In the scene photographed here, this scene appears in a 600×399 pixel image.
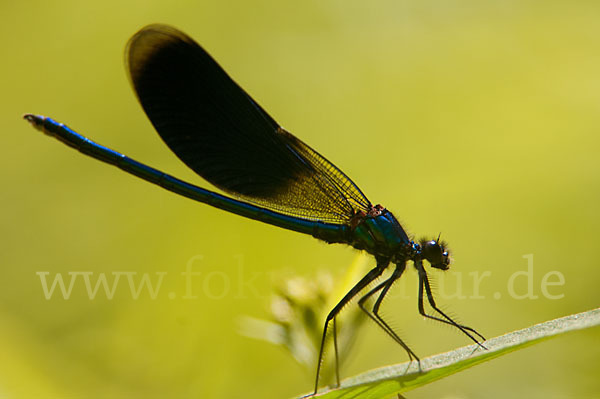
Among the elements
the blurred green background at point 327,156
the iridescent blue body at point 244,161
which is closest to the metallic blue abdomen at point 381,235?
the iridescent blue body at point 244,161

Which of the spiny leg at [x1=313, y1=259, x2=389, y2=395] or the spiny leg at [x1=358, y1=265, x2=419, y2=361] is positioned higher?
the spiny leg at [x1=313, y1=259, x2=389, y2=395]

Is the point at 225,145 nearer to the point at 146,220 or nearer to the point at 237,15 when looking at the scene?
the point at 146,220

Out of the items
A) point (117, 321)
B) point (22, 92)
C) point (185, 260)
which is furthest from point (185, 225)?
point (22, 92)

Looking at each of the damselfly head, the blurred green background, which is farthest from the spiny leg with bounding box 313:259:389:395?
the blurred green background

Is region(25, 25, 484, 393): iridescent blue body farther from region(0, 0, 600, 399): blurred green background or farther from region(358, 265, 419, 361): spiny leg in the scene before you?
region(0, 0, 600, 399): blurred green background

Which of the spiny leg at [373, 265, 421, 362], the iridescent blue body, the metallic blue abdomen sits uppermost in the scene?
the iridescent blue body

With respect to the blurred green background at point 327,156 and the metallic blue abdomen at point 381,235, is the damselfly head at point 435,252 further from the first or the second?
the blurred green background at point 327,156
